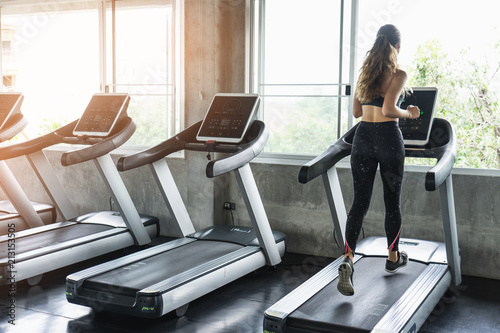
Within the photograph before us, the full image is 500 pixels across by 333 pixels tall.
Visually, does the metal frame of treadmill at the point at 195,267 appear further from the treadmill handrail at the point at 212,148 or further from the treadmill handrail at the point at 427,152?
the treadmill handrail at the point at 427,152

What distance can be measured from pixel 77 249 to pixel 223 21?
2.53 metres

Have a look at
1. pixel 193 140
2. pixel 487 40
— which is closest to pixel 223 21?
pixel 193 140

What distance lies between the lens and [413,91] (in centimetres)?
392

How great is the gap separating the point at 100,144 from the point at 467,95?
3.12 metres

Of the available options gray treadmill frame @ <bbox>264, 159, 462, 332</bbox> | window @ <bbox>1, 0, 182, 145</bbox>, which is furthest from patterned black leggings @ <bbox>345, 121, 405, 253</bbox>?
window @ <bbox>1, 0, 182, 145</bbox>

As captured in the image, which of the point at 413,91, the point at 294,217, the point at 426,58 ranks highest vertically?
the point at 426,58

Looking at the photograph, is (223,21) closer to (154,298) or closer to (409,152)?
(409,152)

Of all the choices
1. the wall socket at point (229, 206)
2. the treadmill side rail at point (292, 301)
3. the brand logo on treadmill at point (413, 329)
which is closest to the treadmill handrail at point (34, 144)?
the wall socket at point (229, 206)

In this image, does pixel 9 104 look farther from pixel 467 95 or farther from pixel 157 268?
pixel 467 95

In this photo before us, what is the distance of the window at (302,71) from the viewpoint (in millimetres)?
4980

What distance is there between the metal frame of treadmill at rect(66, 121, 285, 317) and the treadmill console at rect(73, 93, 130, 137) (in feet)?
2.24

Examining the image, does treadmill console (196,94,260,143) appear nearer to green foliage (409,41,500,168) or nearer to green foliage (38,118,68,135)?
green foliage (409,41,500,168)

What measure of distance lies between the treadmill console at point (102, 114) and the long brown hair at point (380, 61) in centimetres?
250

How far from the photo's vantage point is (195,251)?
4305 millimetres
